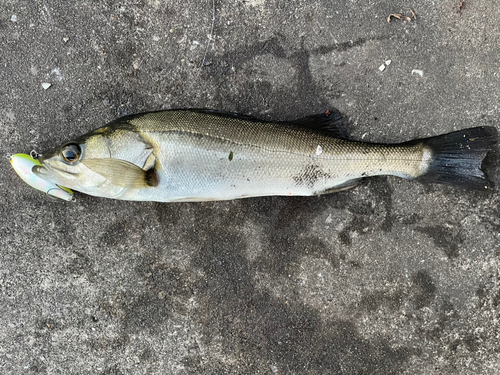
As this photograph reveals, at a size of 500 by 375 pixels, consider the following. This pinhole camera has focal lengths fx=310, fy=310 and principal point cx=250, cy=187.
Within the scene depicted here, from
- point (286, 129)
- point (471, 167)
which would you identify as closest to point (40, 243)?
point (286, 129)

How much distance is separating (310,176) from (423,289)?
1.63 meters

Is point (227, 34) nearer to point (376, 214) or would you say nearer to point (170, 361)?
point (376, 214)

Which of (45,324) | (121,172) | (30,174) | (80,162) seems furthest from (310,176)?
(45,324)

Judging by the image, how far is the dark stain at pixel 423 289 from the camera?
2.99 metres

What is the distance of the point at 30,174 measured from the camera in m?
2.83

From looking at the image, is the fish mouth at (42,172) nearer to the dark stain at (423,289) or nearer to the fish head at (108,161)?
the fish head at (108,161)

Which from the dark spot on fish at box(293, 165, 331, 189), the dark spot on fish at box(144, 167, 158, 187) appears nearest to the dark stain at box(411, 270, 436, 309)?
the dark spot on fish at box(293, 165, 331, 189)

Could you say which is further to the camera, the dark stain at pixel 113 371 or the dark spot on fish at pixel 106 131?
the dark stain at pixel 113 371

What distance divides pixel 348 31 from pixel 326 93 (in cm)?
62

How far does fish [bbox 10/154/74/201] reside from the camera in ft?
9.27

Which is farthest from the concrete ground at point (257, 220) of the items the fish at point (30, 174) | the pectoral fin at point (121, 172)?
the pectoral fin at point (121, 172)

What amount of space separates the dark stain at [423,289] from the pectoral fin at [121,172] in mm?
2647

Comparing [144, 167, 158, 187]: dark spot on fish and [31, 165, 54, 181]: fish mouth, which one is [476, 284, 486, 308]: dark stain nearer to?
[144, 167, 158, 187]: dark spot on fish

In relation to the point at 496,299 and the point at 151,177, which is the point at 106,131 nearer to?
the point at 151,177
